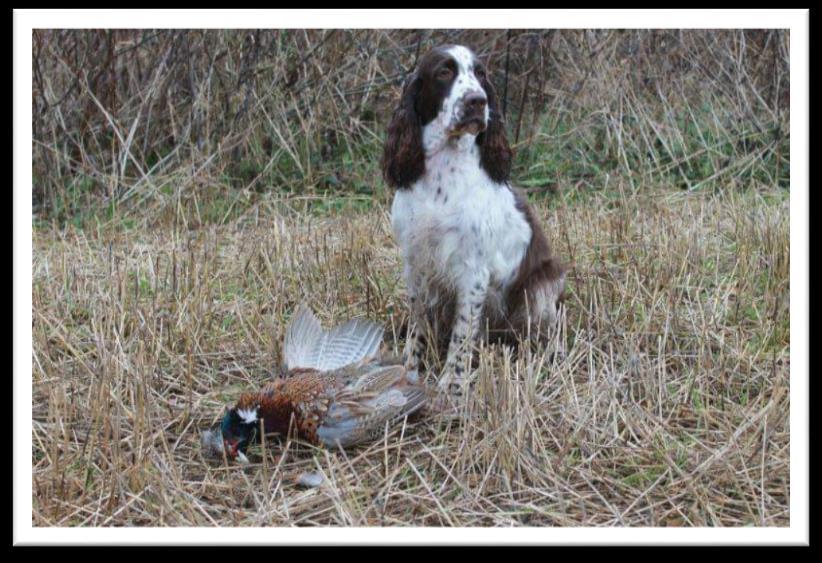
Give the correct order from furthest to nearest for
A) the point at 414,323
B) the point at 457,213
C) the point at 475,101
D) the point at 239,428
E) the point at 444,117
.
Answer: the point at 414,323, the point at 457,213, the point at 444,117, the point at 475,101, the point at 239,428

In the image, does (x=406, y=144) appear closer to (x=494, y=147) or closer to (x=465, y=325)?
(x=494, y=147)

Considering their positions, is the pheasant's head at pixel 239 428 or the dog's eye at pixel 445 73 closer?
the pheasant's head at pixel 239 428

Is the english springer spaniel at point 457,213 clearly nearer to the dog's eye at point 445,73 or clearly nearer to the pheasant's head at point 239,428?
the dog's eye at point 445,73

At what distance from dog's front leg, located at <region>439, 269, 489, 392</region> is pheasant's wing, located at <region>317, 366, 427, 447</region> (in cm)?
45

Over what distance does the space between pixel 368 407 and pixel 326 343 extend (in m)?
0.51

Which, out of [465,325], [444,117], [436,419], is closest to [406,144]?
[444,117]

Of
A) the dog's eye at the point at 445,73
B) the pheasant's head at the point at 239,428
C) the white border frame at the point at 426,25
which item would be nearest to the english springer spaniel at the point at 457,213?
the dog's eye at the point at 445,73

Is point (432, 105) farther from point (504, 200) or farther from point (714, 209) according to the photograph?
point (714, 209)

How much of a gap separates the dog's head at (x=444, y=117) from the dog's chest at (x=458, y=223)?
62 mm

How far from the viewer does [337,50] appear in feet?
24.0

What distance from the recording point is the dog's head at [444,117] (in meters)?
4.42

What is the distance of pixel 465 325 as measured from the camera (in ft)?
15.8

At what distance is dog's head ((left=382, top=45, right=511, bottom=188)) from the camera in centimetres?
442

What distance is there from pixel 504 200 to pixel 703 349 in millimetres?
992
